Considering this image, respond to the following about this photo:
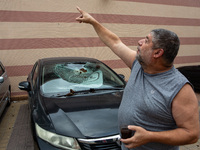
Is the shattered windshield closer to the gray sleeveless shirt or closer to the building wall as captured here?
the gray sleeveless shirt

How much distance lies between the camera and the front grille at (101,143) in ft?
6.23

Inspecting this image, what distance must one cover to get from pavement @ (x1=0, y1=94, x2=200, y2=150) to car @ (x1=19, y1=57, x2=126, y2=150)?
1.31 ft

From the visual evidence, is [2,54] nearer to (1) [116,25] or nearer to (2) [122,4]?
(1) [116,25]

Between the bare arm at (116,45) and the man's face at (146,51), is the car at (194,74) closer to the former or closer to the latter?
the bare arm at (116,45)

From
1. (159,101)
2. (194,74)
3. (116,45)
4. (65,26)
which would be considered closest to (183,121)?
(159,101)

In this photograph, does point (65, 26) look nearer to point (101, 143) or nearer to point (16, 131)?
point (16, 131)

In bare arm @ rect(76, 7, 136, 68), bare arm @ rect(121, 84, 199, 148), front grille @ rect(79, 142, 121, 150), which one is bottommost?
front grille @ rect(79, 142, 121, 150)

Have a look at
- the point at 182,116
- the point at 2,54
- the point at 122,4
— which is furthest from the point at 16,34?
the point at 182,116

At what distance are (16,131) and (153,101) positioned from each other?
3476 millimetres

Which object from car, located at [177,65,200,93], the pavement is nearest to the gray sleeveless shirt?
the pavement

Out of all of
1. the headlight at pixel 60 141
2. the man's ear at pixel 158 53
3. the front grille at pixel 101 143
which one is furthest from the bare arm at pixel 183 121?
the headlight at pixel 60 141

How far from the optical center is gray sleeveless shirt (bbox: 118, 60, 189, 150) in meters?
1.08

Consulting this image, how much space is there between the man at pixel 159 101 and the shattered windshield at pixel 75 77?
5.44ft

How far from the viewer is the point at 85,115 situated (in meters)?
2.20
